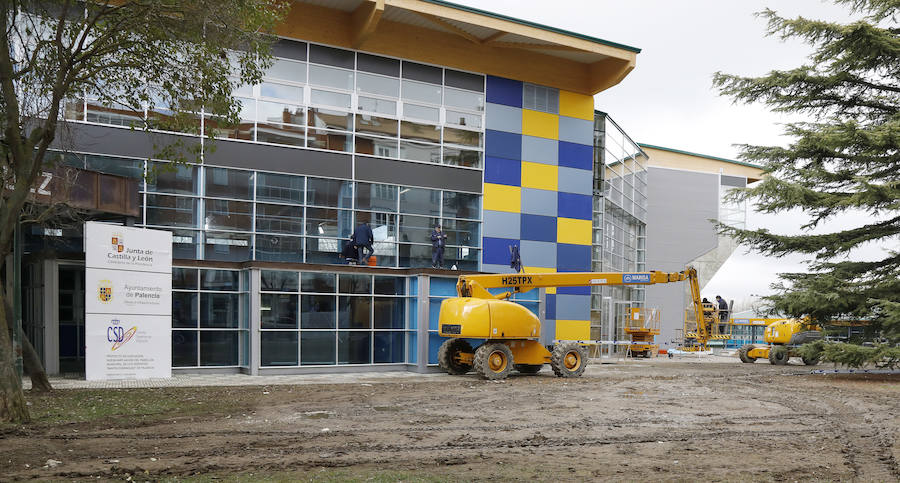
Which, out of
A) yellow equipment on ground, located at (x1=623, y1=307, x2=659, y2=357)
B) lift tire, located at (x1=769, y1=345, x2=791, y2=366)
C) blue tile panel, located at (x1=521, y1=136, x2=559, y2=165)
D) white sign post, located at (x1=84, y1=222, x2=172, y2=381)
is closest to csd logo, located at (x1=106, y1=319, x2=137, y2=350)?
white sign post, located at (x1=84, y1=222, x2=172, y2=381)

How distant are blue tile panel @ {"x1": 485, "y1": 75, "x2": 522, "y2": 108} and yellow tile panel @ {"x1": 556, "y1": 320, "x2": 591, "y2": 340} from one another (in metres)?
8.23

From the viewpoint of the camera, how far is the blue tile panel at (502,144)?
26531 mm

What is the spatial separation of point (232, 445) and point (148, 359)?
8.93 m

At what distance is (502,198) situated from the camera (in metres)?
26.6

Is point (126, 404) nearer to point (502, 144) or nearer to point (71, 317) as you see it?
point (71, 317)

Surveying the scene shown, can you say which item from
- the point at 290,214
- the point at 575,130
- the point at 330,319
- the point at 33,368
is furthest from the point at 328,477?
the point at 575,130

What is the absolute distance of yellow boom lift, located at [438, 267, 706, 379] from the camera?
19406 millimetres

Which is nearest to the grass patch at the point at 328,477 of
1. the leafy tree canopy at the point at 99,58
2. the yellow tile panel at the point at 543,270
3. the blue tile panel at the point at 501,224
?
the leafy tree canopy at the point at 99,58

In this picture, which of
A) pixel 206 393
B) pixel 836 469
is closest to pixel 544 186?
pixel 206 393

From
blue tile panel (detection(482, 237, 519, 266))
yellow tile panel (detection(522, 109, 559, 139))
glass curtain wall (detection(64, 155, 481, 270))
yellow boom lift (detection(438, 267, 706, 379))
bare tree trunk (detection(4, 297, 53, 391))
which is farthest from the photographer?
yellow tile panel (detection(522, 109, 559, 139))

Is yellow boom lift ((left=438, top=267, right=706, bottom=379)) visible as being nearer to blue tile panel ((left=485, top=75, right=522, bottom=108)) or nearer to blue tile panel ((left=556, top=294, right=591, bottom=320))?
blue tile panel ((left=556, top=294, right=591, bottom=320))

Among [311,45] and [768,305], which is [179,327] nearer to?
[311,45]

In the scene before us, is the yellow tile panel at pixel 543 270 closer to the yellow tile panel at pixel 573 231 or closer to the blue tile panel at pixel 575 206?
the yellow tile panel at pixel 573 231

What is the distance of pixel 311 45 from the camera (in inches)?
936
